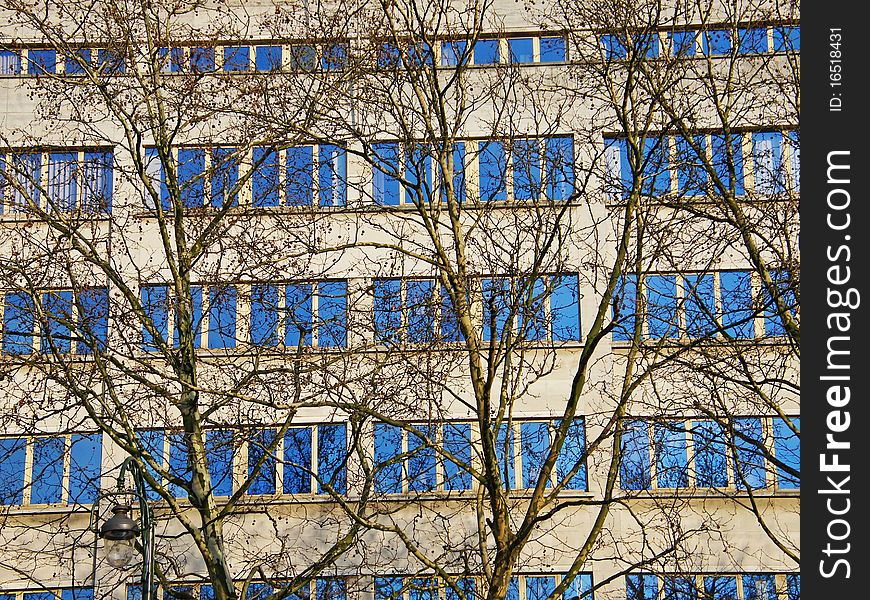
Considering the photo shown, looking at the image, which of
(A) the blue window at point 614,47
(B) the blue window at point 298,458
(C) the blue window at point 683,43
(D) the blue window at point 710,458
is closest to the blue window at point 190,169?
(B) the blue window at point 298,458

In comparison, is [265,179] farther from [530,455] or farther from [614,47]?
[530,455]

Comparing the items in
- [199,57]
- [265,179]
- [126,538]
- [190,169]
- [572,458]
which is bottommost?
[572,458]

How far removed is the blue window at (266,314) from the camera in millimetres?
16734

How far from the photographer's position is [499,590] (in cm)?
1378

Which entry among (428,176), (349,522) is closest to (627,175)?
(428,176)

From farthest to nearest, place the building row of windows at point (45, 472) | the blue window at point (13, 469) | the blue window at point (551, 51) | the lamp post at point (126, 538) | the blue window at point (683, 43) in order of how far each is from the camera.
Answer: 1. the blue window at point (551, 51)
2. the building row of windows at point (45, 472)
3. the blue window at point (13, 469)
4. the blue window at point (683, 43)
5. the lamp post at point (126, 538)

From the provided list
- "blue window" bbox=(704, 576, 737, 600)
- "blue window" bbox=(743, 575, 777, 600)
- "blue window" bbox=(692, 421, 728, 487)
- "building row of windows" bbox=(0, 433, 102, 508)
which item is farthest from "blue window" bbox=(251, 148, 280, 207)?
"blue window" bbox=(743, 575, 777, 600)

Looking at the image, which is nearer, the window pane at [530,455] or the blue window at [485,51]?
the window pane at [530,455]

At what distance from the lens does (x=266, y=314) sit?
762 inches

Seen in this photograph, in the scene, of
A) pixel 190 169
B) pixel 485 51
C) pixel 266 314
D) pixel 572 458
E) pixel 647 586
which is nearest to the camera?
pixel 266 314

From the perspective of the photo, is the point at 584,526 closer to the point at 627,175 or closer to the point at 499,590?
the point at 627,175

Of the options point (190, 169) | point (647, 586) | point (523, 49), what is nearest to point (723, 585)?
point (647, 586)

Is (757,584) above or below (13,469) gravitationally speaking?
below

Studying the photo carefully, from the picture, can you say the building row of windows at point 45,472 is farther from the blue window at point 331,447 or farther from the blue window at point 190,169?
the blue window at point 190,169
